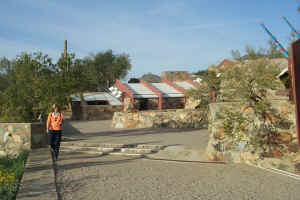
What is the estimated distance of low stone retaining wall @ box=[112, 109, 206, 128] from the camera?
17.9 metres

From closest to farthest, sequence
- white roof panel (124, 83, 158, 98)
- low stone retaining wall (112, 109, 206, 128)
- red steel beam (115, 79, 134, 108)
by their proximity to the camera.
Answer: low stone retaining wall (112, 109, 206, 128)
red steel beam (115, 79, 134, 108)
white roof panel (124, 83, 158, 98)

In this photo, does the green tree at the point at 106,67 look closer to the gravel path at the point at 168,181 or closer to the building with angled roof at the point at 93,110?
the building with angled roof at the point at 93,110

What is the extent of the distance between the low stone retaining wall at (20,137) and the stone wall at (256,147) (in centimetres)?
611

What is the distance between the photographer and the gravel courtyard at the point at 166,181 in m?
4.90

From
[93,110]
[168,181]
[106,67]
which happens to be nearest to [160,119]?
[93,110]

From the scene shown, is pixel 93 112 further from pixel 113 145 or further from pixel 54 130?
pixel 54 130

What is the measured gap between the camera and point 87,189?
5199 millimetres

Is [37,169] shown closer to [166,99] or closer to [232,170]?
[232,170]

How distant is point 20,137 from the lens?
412 inches

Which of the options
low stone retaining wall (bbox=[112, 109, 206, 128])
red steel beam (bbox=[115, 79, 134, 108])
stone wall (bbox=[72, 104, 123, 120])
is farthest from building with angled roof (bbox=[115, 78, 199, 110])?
low stone retaining wall (bbox=[112, 109, 206, 128])

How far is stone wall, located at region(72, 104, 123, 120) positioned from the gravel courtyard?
19.9m

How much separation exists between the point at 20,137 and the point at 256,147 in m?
7.88

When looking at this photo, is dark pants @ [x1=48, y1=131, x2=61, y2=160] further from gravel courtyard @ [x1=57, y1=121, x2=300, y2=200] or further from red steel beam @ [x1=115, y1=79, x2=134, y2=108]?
red steel beam @ [x1=115, y1=79, x2=134, y2=108]

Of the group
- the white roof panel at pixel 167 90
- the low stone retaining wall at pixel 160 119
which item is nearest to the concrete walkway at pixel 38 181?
the low stone retaining wall at pixel 160 119
